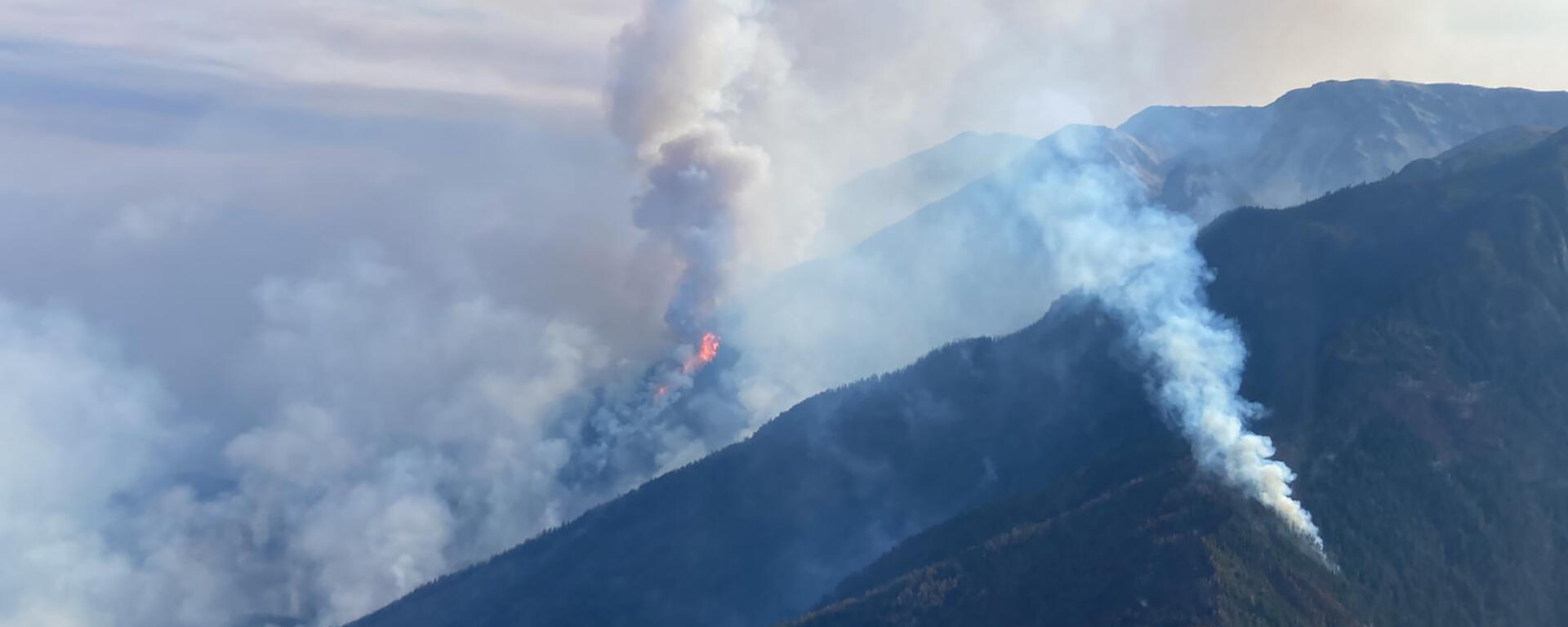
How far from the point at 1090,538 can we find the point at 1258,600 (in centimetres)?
2697

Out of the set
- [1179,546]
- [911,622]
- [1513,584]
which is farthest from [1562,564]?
[911,622]

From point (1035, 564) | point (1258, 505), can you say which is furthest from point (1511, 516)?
point (1035, 564)

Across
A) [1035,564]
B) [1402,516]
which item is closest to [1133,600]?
[1035,564]

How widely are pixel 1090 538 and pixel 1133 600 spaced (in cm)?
1856

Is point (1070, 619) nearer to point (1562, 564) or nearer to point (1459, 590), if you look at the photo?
point (1459, 590)

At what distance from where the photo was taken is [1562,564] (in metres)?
194

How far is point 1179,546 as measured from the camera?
184875 millimetres

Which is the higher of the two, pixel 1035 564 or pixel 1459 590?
→ pixel 1035 564

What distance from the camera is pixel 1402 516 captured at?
198 metres

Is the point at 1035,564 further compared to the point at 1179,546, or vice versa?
the point at 1035,564

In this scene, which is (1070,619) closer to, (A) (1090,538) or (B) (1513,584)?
(A) (1090,538)

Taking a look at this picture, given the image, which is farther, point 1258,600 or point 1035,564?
point 1035,564

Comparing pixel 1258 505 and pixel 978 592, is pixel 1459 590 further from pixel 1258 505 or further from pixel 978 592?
pixel 978 592

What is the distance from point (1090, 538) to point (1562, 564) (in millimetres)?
61072
